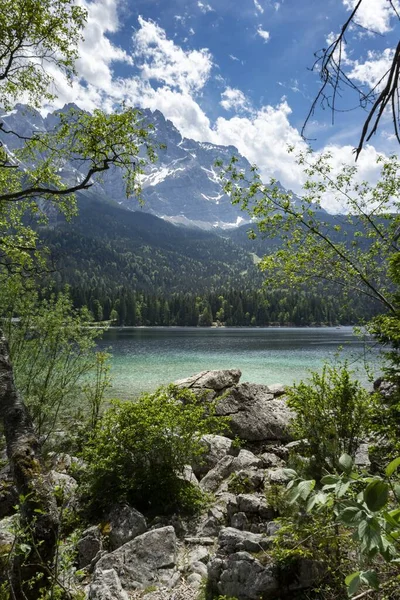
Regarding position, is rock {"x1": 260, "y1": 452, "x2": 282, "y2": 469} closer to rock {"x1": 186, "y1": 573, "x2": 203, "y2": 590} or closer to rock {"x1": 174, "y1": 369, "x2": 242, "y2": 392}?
rock {"x1": 186, "y1": 573, "x2": 203, "y2": 590}

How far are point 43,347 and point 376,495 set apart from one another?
11368 mm

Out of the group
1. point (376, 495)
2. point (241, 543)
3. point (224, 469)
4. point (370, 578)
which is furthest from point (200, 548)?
point (376, 495)

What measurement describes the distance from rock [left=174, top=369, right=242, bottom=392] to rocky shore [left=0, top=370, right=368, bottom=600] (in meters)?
6.33

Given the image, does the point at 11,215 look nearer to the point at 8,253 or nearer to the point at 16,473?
the point at 8,253

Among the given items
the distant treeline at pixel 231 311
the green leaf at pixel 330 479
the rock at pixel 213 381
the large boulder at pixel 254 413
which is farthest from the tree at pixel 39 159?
the distant treeline at pixel 231 311

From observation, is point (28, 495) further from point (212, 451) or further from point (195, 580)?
point (212, 451)

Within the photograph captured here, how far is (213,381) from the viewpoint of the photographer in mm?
16812

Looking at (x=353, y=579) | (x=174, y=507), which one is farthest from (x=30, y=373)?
(x=353, y=579)

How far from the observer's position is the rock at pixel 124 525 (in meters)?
6.38

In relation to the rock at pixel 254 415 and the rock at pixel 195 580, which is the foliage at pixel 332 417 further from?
the rock at pixel 254 415

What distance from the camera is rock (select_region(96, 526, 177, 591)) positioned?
5312 mm

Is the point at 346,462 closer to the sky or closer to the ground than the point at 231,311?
closer to the ground

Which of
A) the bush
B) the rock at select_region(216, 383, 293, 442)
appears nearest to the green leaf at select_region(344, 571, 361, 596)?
the bush

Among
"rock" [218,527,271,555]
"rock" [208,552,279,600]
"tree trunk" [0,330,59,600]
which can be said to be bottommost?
"rock" [208,552,279,600]
